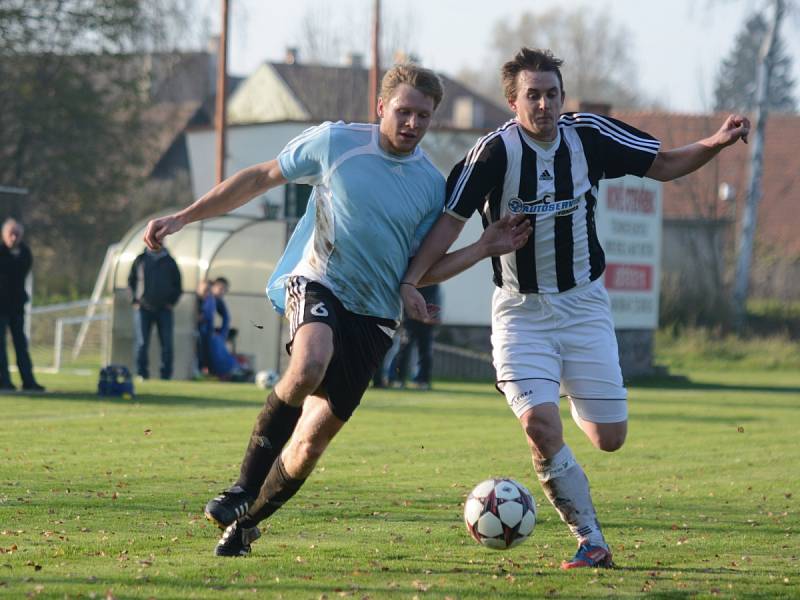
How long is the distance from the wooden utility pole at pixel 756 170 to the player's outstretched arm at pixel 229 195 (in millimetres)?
31977

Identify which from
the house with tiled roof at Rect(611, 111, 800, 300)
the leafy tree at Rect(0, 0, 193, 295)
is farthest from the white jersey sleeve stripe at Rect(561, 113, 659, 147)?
the leafy tree at Rect(0, 0, 193, 295)

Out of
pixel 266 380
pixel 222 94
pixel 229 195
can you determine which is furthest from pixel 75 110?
pixel 229 195

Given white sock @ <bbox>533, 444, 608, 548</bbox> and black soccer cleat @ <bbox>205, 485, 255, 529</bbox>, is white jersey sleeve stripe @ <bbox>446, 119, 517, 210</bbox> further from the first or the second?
black soccer cleat @ <bbox>205, 485, 255, 529</bbox>

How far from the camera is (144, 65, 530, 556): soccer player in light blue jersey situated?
675cm

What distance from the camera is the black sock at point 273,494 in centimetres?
684

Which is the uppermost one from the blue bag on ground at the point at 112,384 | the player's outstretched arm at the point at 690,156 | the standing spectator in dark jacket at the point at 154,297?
the player's outstretched arm at the point at 690,156

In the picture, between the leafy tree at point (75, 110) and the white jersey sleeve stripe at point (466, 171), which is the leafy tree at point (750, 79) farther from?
the white jersey sleeve stripe at point (466, 171)

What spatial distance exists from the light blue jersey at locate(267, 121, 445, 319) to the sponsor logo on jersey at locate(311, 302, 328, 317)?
135 millimetres

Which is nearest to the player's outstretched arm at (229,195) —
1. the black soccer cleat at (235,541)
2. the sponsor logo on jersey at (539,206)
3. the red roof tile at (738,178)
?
the sponsor logo on jersey at (539,206)

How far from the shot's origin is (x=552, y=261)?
23.0 feet

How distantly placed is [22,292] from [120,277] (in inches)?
386

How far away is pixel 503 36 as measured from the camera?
81938 millimetres

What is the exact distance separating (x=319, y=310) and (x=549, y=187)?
1.26m

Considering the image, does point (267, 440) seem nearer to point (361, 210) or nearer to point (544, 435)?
point (361, 210)
